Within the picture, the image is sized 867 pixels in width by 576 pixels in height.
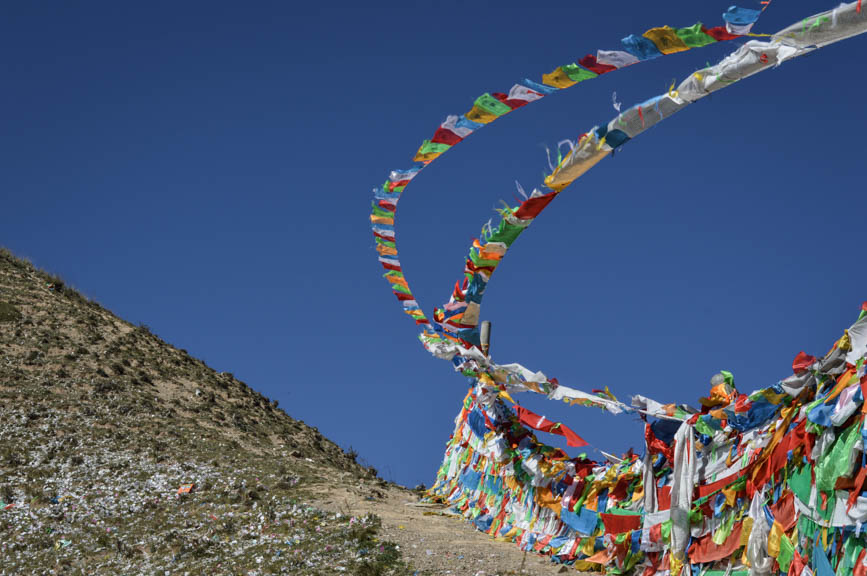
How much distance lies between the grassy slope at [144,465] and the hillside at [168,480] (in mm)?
32

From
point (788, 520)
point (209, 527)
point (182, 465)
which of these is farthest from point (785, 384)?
point (182, 465)

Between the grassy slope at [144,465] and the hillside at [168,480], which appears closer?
the hillside at [168,480]

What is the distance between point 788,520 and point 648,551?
178 cm

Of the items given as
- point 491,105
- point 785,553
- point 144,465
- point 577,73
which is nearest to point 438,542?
point 785,553

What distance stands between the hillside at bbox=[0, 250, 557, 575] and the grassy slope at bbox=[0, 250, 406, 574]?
32mm

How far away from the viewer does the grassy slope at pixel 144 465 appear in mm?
9508

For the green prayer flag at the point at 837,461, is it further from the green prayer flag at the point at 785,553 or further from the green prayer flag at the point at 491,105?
the green prayer flag at the point at 491,105

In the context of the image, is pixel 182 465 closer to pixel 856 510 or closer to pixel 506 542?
pixel 506 542

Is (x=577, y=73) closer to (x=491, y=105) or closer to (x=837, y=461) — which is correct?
(x=491, y=105)

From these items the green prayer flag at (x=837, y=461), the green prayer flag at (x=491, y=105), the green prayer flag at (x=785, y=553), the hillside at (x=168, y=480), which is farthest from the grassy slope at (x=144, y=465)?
the green prayer flag at (x=491, y=105)

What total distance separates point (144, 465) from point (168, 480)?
101 centimetres

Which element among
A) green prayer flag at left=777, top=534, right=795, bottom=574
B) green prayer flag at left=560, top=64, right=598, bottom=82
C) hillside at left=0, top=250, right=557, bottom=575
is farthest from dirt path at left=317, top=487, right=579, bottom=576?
green prayer flag at left=560, top=64, right=598, bottom=82

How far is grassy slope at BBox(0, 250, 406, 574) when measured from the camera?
374 inches

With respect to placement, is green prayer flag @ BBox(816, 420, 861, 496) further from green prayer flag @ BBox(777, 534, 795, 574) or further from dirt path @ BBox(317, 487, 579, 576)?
dirt path @ BBox(317, 487, 579, 576)
